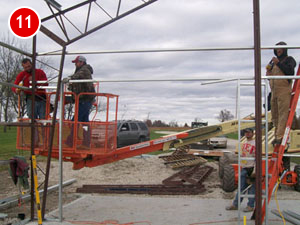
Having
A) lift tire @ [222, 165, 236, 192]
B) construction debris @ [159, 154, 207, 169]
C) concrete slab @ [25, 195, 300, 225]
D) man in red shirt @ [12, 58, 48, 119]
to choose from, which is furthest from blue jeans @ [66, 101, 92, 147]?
construction debris @ [159, 154, 207, 169]

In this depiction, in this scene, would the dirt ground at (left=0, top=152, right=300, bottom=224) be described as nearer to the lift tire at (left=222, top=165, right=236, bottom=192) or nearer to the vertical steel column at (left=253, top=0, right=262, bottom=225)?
the lift tire at (left=222, top=165, right=236, bottom=192)

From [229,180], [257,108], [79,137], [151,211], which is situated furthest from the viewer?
[229,180]

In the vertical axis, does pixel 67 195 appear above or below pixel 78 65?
below

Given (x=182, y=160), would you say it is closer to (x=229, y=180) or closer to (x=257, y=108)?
(x=229, y=180)

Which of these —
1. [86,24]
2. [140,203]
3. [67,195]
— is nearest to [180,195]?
[140,203]

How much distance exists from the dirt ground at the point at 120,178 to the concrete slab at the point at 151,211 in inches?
31.2

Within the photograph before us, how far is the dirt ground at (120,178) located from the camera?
9.00 m

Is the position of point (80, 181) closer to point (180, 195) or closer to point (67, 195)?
point (67, 195)

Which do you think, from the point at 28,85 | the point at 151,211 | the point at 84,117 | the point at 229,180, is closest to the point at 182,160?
the point at 229,180

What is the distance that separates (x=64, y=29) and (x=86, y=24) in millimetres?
460

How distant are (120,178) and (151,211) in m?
5.00

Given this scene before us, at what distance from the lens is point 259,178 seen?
5035 mm

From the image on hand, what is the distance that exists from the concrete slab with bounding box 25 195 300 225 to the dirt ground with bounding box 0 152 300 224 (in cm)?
79

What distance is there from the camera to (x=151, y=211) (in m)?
7.33
